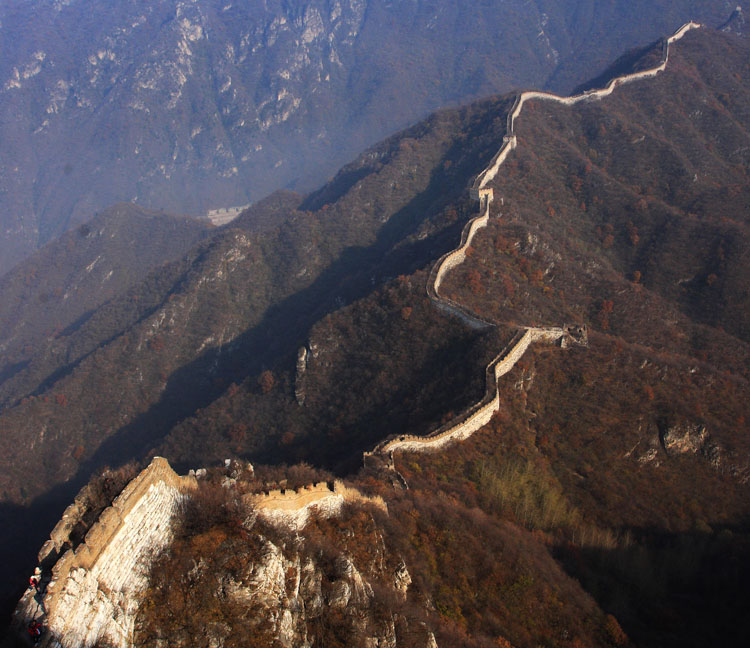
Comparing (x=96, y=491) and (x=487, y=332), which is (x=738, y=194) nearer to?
(x=487, y=332)

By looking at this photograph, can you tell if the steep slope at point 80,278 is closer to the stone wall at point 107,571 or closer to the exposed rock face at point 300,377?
the exposed rock face at point 300,377

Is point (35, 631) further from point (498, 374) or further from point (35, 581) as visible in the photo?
point (498, 374)

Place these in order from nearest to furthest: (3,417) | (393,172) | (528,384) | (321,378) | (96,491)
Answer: (96,491), (528,384), (321,378), (3,417), (393,172)

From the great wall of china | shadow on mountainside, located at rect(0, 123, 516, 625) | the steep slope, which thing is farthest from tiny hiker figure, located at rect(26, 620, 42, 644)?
the steep slope

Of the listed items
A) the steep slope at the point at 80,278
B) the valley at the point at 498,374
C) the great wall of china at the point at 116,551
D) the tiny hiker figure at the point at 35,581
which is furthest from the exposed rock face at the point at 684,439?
the steep slope at the point at 80,278

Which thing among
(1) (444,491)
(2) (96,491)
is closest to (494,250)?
(1) (444,491)

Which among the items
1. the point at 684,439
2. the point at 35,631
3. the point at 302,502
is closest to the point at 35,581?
the point at 35,631

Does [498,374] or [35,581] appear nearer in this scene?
[35,581]

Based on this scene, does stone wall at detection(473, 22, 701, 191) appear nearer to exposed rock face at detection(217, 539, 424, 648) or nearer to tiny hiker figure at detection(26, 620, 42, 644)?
exposed rock face at detection(217, 539, 424, 648)
